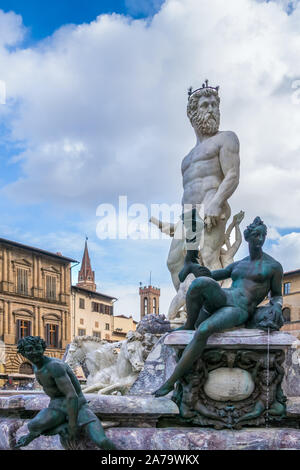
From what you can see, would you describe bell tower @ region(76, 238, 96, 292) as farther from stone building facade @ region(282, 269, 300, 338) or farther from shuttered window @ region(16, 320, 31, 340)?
stone building facade @ region(282, 269, 300, 338)

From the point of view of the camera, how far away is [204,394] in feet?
15.5

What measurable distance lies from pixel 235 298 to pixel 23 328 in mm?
48411

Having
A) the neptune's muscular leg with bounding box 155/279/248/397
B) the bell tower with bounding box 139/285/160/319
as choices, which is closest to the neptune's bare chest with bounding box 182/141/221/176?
the neptune's muscular leg with bounding box 155/279/248/397

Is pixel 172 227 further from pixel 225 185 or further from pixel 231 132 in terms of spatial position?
pixel 231 132

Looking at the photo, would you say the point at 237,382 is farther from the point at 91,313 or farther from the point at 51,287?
the point at 91,313

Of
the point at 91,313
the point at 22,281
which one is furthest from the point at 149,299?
the point at 22,281

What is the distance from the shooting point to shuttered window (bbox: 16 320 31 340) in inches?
1979

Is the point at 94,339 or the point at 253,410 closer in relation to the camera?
the point at 253,410

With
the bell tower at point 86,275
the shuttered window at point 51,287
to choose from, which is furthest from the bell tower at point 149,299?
the shuttered window at point 51,287

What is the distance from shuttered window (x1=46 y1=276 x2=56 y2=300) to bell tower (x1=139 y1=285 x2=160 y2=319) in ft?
118

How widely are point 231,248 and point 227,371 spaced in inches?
165

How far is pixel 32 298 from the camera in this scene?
5278 cm
